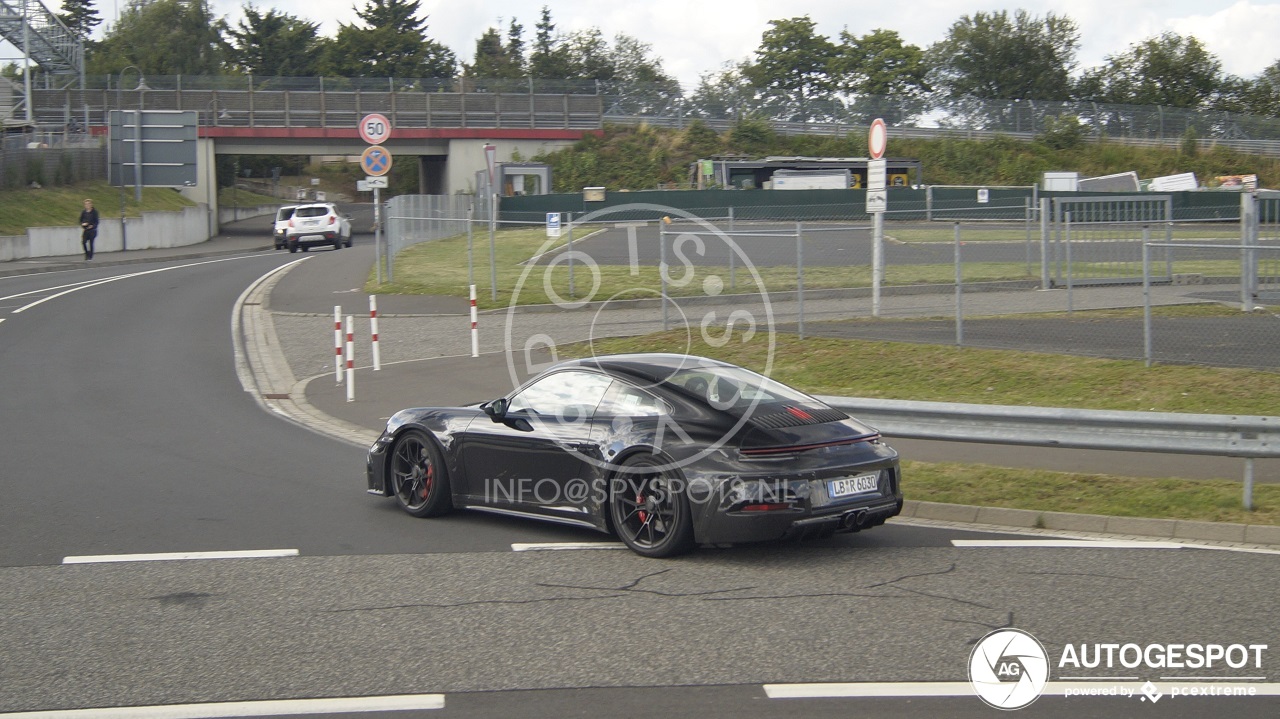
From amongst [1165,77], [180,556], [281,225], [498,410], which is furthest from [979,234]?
[1165,77]

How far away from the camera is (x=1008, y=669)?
543 centimetres

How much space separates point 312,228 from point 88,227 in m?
8.36

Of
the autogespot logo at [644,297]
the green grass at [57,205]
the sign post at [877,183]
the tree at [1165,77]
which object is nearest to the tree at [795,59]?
the tree at [1165,77]

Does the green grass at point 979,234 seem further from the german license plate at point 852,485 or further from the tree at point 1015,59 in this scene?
the tree at point 1015,59

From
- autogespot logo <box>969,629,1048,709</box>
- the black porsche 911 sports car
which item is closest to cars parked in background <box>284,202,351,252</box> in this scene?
the black porsche 911 sports car

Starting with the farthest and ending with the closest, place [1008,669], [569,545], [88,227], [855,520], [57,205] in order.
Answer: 1. [57,205]
2. [88,227]
3. [569,545]
4. [855,520]
5. [1008,669]

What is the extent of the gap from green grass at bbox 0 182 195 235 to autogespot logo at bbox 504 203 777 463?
18885 millimetres

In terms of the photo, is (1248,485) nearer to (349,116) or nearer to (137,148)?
(137,148)

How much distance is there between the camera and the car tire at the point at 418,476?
349 inches

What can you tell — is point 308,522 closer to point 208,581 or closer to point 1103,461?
point 208,581

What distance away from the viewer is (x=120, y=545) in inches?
319

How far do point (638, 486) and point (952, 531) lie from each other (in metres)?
2.39

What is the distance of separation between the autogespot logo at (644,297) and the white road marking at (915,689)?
10.6 metres

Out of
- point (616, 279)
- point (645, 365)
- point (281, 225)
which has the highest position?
point (281, 225)
